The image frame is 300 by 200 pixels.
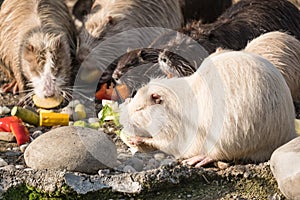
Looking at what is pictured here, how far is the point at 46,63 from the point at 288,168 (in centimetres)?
271

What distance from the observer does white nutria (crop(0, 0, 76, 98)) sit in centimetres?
660

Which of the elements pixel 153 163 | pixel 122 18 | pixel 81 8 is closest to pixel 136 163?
pixel 153 163

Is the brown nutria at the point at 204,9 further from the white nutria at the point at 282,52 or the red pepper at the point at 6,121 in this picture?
the red pepper at the point at 6,121

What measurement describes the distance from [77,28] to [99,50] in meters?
0.76

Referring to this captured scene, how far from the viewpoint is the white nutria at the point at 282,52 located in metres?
6.18

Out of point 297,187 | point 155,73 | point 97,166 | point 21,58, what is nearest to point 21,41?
point 21,58

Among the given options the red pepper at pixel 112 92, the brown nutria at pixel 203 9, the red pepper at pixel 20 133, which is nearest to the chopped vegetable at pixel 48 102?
the red pepper at pixel 112 92

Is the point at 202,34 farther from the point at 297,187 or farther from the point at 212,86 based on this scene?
the point at 297,187

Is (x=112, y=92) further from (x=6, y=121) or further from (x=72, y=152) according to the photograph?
(x=72, y=152)

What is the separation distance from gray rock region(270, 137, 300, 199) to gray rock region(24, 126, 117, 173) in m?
1.07

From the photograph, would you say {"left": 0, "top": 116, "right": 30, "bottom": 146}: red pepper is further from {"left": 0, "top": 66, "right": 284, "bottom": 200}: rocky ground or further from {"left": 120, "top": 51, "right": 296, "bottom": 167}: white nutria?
{"left": 120, "top": 51, "right": 296, "bottom": 167}: white nutria

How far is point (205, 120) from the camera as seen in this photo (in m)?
5.01

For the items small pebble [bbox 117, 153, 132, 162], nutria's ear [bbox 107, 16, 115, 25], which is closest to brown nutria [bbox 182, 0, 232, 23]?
nutria's ear [bbox 107, 16, 115, 25]

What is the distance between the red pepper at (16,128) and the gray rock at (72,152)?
1.88 feet
